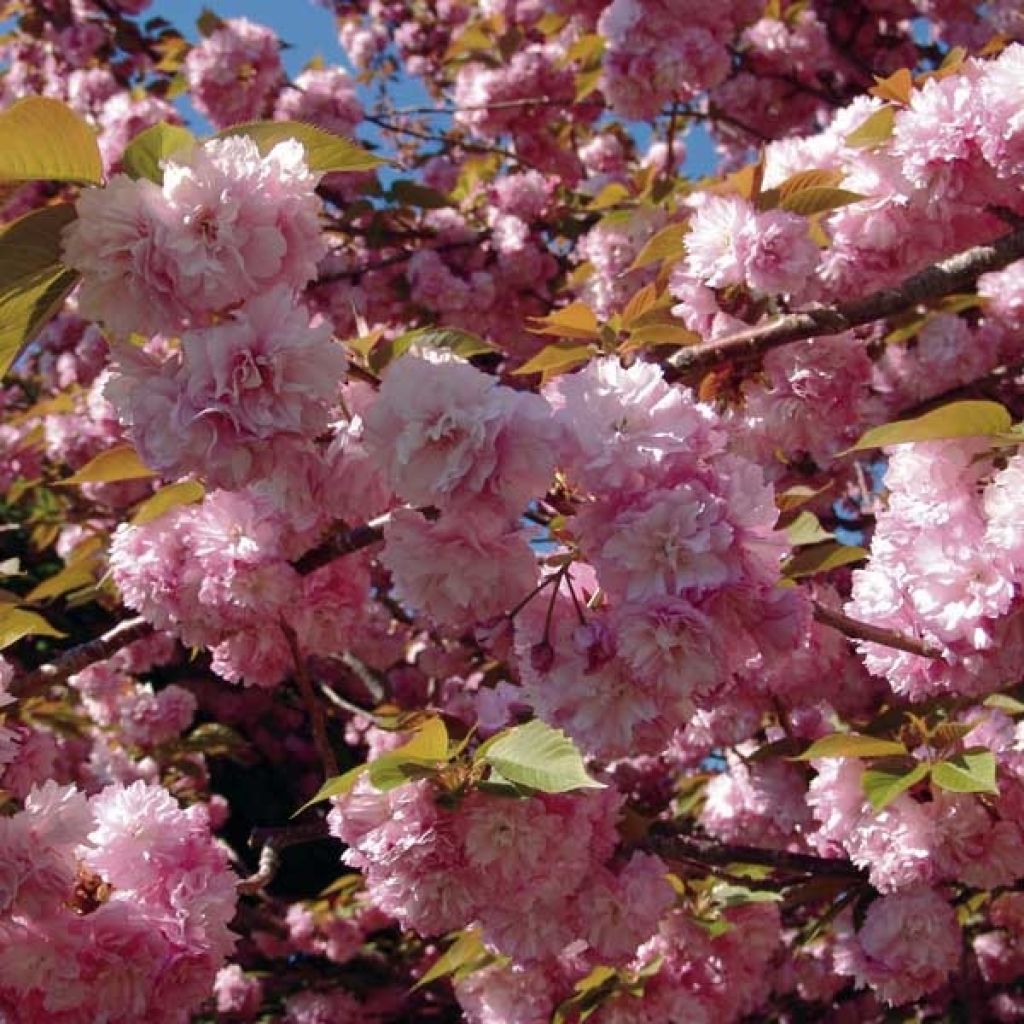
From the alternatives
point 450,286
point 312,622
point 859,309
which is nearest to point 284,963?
point 450,286

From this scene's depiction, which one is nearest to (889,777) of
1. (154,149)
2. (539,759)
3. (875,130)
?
(539,759)

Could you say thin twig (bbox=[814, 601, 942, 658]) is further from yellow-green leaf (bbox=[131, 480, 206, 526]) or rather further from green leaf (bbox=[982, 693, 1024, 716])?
yellow-green leaf (bbox=[131, 480, 206, 526])

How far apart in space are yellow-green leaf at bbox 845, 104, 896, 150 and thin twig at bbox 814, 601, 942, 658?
87 centimetres

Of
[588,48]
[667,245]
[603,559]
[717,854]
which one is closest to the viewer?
[603,559]

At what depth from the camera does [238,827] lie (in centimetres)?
686

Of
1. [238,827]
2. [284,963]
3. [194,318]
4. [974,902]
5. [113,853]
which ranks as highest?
[194,318]

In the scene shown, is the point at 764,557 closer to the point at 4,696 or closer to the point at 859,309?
the point at 859,309

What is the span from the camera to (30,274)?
1265mm

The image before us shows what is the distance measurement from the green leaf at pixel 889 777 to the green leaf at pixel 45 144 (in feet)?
4.39

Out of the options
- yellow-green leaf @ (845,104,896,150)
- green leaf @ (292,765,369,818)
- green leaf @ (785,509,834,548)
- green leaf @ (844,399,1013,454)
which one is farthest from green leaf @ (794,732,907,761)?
yellow-green leaf @ (845,104,896,150)

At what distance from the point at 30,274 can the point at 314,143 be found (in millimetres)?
329

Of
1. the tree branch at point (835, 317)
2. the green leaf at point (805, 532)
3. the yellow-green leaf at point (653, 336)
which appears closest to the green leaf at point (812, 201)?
the tree branch at point (835, 317)

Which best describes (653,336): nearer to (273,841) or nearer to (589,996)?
(273,841)

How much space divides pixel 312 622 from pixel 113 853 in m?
0.49
